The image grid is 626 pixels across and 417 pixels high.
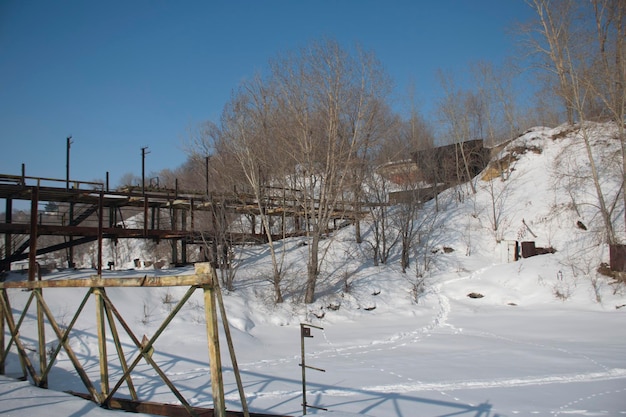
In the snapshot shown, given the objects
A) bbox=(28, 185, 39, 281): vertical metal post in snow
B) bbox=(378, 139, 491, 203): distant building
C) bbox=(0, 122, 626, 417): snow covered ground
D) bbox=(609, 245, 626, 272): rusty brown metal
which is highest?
bbox=(378, 139, 491, 203): distant building

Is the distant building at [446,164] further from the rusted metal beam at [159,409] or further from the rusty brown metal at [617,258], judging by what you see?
the rusted metal beam at [159,409]

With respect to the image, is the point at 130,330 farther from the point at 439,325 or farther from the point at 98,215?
the point at 98,215

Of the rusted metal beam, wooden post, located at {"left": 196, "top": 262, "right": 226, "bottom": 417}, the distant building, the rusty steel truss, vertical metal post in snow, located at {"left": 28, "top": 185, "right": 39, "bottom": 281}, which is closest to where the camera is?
wooden post, located at {"left": 196, "top": 262, "right": 226, "bottom": 417}

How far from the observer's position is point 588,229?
70.4 feet

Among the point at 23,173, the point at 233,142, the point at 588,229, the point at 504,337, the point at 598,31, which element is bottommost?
the point at 504,337

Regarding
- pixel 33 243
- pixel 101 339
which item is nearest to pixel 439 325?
pixel 101 339

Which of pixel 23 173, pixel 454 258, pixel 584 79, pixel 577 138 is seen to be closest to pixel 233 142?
pixel 23 173

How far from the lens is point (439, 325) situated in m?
16.5

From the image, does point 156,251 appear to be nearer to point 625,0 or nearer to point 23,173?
point 23,173

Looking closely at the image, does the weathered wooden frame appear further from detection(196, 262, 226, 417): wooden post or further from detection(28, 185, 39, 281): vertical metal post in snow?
detection(28, 185, 39, 281): vertical metal post in snow

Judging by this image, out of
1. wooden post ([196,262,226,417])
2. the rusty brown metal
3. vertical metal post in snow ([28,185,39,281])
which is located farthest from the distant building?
wooden post ([196,262,226,417])

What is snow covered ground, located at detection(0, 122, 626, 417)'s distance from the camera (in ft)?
25.5

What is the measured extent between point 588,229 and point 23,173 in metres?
25.3

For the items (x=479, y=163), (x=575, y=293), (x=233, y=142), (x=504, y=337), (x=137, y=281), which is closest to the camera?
(x=137, y=281)
